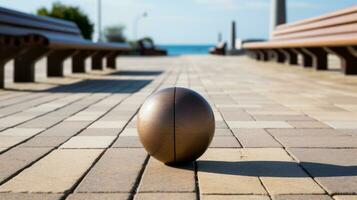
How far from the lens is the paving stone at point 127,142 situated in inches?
183

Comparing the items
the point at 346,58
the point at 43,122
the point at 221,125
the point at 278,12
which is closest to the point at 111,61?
the point at 346,58

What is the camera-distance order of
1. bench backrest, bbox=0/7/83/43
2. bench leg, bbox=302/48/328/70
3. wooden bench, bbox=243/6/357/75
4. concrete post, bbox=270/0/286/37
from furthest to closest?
1. concrete post, bbox=270/0/286/37
2. bench leg, bbox=302/48/328/70
3. wooden bench, bbox=243/6/357/75
4. bench backrest, bbox=0/7/83/43

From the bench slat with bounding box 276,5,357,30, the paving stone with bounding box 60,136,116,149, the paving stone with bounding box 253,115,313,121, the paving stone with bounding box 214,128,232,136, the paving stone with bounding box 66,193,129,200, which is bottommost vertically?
the paving stone with bounding box 66,193,129,200

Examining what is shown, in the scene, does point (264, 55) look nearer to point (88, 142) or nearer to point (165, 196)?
point (88, 142)

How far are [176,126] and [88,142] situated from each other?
54.1 inches

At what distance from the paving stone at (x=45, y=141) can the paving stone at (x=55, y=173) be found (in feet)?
→ 1.08

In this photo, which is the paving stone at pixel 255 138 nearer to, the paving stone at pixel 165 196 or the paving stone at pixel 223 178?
the paving stone at pixel 223 178

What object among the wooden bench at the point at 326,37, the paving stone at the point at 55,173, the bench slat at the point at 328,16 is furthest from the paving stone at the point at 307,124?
the bench slat at the point at 328,16

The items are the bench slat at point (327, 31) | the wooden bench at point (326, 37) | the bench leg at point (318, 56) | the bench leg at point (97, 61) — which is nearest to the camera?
the wooden bench at point (326, 37)

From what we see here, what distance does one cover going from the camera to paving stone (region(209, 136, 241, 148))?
4.66 meters

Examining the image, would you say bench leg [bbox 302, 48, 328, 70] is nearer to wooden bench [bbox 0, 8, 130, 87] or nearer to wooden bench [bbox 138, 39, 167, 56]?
wooden bench [bbox 0, 8, 130, 87]

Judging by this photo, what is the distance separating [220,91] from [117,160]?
614 cm

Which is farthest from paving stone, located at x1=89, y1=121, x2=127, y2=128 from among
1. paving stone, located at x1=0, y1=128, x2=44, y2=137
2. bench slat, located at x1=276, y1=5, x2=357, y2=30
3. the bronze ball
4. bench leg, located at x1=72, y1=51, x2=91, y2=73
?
bench leg, located at x1=72, y1=51, x2=91, y2=73

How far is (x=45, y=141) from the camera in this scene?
485 cm
